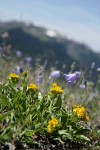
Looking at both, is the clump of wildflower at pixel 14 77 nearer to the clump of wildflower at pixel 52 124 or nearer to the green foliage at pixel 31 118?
the green foliage at pixel 31 118

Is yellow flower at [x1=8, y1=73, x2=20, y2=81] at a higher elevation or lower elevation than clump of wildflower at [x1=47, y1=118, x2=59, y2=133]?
higher

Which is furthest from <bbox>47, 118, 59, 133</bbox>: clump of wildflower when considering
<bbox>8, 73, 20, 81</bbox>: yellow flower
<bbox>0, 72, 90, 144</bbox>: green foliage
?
<bbox>8, 73, 20, 81</bbox>: yellow flower

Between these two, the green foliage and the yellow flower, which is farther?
the yellow flower

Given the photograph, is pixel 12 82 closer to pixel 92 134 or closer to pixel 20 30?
pixel 92 134

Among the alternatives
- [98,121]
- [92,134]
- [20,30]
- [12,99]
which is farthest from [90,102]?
[20,30]

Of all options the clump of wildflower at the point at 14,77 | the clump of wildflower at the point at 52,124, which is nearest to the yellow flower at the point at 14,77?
the clump of wildflower at the point at 14,77

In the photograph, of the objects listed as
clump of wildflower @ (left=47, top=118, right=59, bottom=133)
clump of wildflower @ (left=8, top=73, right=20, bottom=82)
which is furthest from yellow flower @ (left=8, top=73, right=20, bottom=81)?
clump of wildflower @ (left=47, top=118, right=59, bottom=133)

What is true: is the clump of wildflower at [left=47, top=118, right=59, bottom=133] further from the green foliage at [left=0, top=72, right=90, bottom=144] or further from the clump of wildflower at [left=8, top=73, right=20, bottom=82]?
the clump of wildflower at [left=8, top=73, right=20, bottom=82]

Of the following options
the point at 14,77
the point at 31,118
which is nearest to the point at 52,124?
the point at 31,118

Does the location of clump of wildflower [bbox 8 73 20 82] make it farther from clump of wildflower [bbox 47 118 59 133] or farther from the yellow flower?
clump of wildflower [bbox 47 118 59 133]

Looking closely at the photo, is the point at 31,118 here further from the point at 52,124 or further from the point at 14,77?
the point at 14,77

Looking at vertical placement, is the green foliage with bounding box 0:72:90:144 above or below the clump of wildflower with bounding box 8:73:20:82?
below
